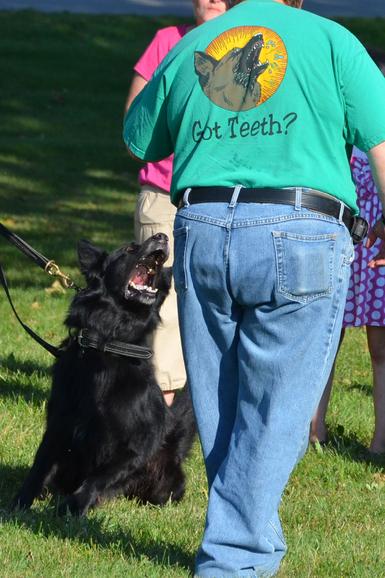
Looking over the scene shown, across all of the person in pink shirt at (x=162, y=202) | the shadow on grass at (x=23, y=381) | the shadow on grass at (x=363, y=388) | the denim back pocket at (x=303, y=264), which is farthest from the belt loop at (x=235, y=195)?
the shadow on grass at (x=363, y=388)

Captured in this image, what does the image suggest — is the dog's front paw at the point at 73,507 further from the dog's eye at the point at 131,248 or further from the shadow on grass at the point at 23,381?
the shadow on grass at the point at 23,381

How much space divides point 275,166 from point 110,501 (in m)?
2.35

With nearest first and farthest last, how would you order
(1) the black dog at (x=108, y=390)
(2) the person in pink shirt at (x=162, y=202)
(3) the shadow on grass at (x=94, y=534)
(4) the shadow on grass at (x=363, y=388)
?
(3) the shadow on grass at (x=94, y=534), (1) the black dog at (x=108, y=390), (2) the person in pink shirt at (x=162, y=202), (4) the shadow on grass at (x=363, y=388)

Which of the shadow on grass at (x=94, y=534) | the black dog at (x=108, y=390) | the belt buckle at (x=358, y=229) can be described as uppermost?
the belt buckle at (x=358, y=229)

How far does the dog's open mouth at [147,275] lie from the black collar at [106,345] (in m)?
0.24

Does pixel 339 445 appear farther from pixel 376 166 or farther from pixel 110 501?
pixel 376 166

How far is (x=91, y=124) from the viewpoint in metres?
19.9

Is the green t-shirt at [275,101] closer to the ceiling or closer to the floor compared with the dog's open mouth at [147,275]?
closer to the ceiling

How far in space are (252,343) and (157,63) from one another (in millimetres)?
2699

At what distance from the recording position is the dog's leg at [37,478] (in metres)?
5.11

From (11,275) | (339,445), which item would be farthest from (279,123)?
(11,275)

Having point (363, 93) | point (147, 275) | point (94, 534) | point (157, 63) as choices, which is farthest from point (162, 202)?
point (363, 93)

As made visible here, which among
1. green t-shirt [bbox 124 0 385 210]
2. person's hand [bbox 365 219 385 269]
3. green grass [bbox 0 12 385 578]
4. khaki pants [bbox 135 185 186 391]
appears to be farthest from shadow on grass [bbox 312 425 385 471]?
green t-shirt [bbox 124 0 385 210]

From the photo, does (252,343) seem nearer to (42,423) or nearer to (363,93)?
(363,93)
